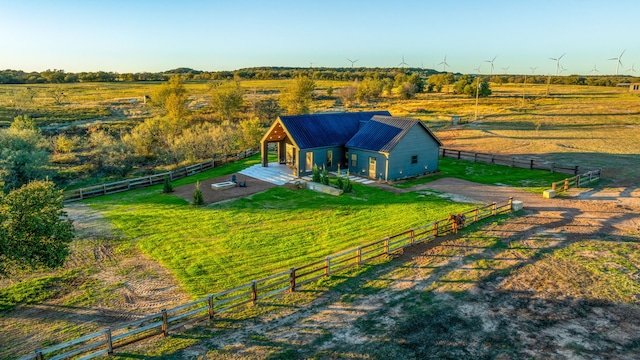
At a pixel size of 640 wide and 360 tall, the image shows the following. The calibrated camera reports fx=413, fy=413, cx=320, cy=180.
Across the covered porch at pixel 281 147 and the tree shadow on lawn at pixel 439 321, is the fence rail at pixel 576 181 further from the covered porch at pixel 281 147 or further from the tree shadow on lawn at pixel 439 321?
the covered porch at pixel 281 147

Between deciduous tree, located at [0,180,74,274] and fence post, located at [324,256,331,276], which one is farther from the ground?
deciduous tree, located at [0,180,74,274]

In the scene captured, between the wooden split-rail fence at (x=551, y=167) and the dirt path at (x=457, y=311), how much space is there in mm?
8737

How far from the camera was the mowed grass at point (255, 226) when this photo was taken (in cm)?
1576

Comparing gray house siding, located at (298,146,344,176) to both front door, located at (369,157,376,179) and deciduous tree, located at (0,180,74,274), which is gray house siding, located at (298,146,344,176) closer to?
front door, located at (369,157,376,179)

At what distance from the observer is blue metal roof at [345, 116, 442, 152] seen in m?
28.6

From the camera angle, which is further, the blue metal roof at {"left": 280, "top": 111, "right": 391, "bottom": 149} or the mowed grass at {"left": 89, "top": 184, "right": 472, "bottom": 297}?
the blue metal roof at {"left": 280, "top": 111, "right": 391, "bottom": 149}

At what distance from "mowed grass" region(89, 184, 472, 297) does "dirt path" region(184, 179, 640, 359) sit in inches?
121

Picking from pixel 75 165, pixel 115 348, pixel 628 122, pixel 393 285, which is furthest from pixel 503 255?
pixel 628 122

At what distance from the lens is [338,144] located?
30.9 m

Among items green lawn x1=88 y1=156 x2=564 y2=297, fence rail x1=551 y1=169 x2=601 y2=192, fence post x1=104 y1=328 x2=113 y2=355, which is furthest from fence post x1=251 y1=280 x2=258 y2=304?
fence rail x1=551 y1=169 x2=601 y2=192

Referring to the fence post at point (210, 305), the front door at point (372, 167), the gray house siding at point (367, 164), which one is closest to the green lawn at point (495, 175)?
the gray house siding at point (367, 164)

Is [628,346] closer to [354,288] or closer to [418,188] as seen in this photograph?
[354,288]

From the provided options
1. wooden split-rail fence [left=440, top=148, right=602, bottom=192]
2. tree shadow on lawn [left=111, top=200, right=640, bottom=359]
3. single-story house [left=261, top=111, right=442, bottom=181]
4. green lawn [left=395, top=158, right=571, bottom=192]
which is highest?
single-story house [left=261, top=111, right=442, bottom=181]

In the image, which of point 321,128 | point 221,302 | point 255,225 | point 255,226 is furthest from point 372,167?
point 221,302
